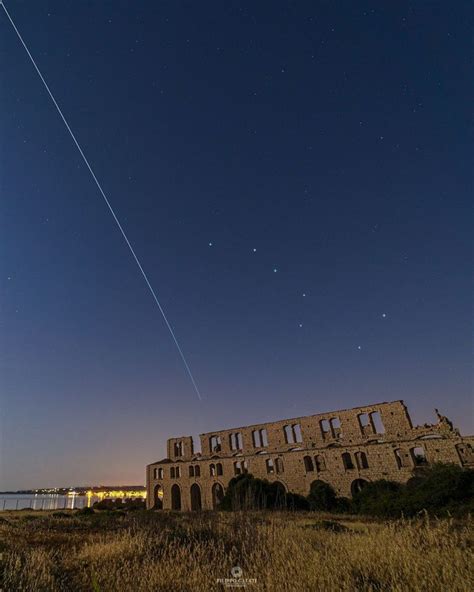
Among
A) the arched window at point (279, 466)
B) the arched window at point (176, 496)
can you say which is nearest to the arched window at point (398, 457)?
the arched window at point (279, 466)

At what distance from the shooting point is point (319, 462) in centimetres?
3212

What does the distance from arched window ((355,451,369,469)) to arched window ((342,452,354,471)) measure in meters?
0.71

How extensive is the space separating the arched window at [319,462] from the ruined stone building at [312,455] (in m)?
0.09

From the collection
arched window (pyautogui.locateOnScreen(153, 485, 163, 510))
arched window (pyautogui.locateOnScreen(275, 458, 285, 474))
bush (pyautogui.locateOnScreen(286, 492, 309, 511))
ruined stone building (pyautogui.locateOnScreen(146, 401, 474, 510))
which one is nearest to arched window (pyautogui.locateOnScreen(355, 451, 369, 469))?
ruined stone building (pyautogui.locateOnScreen(146, 401, 474, 510))

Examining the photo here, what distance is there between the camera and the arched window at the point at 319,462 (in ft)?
103

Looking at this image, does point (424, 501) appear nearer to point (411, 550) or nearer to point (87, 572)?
point (411, 550)

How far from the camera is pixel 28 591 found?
4582 mm

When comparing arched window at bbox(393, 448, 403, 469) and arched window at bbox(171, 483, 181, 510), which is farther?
arched window at bbox(171, 483, 181, 510)

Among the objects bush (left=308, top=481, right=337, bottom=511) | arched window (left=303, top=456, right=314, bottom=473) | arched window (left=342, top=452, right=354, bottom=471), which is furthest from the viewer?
arched window (left=303, top=456, right=314, bottom=473)

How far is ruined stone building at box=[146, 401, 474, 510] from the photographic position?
2708 centimetres

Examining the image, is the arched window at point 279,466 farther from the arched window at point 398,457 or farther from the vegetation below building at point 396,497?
the arched window at point 398,457

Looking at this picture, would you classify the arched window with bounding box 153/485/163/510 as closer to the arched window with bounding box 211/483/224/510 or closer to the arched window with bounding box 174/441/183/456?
the arched window with bounding box 174/441/183/456

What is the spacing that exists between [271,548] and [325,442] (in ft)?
96.1

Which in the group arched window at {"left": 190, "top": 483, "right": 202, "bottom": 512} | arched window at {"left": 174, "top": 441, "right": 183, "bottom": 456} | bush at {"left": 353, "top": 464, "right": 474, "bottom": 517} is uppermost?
arched window at {"left": 174, "top": 441, "right": 183, "bottom": 456}
